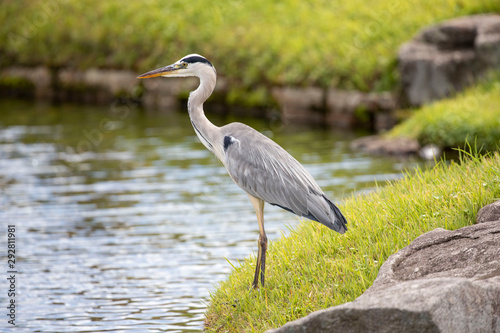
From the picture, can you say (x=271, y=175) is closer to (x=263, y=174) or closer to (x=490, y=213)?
(x=263, y=174)

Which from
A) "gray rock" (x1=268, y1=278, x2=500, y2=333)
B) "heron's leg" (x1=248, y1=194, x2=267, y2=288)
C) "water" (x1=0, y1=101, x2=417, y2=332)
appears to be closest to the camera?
"gray rock" (x1=268, y1=278, x2=500, y2=333)

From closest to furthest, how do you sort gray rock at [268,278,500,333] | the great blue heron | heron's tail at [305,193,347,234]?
gray rock at [268,278,500,333]
heron's tail at [305,193,347,234]
the great blue heron

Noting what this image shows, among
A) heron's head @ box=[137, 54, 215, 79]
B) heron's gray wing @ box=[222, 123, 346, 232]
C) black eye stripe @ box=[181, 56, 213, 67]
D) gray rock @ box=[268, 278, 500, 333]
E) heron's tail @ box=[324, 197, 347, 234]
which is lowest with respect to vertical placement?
gray rock @ box=[268, 278, 500, 333]

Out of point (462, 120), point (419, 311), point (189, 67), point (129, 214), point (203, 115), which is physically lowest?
point (419, 311)

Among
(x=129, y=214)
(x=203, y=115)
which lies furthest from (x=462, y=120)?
(x=203, y=115)

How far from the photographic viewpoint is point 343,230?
6.19 meters

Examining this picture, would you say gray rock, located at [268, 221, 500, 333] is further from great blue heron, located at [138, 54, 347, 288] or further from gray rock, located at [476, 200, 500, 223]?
great blue heron, located at [138, 54, 347, 288]

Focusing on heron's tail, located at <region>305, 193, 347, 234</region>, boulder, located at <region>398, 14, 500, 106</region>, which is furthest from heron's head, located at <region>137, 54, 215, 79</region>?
boulder, located at <region>398, 14, 500, 106</region>

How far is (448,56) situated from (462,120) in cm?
360

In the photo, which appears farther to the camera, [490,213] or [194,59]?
[194,59]

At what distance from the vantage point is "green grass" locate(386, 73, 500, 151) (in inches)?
Result: 574

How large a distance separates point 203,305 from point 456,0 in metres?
16.3

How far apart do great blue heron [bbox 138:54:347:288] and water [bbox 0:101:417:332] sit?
93 centimetres

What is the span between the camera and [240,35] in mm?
24828
